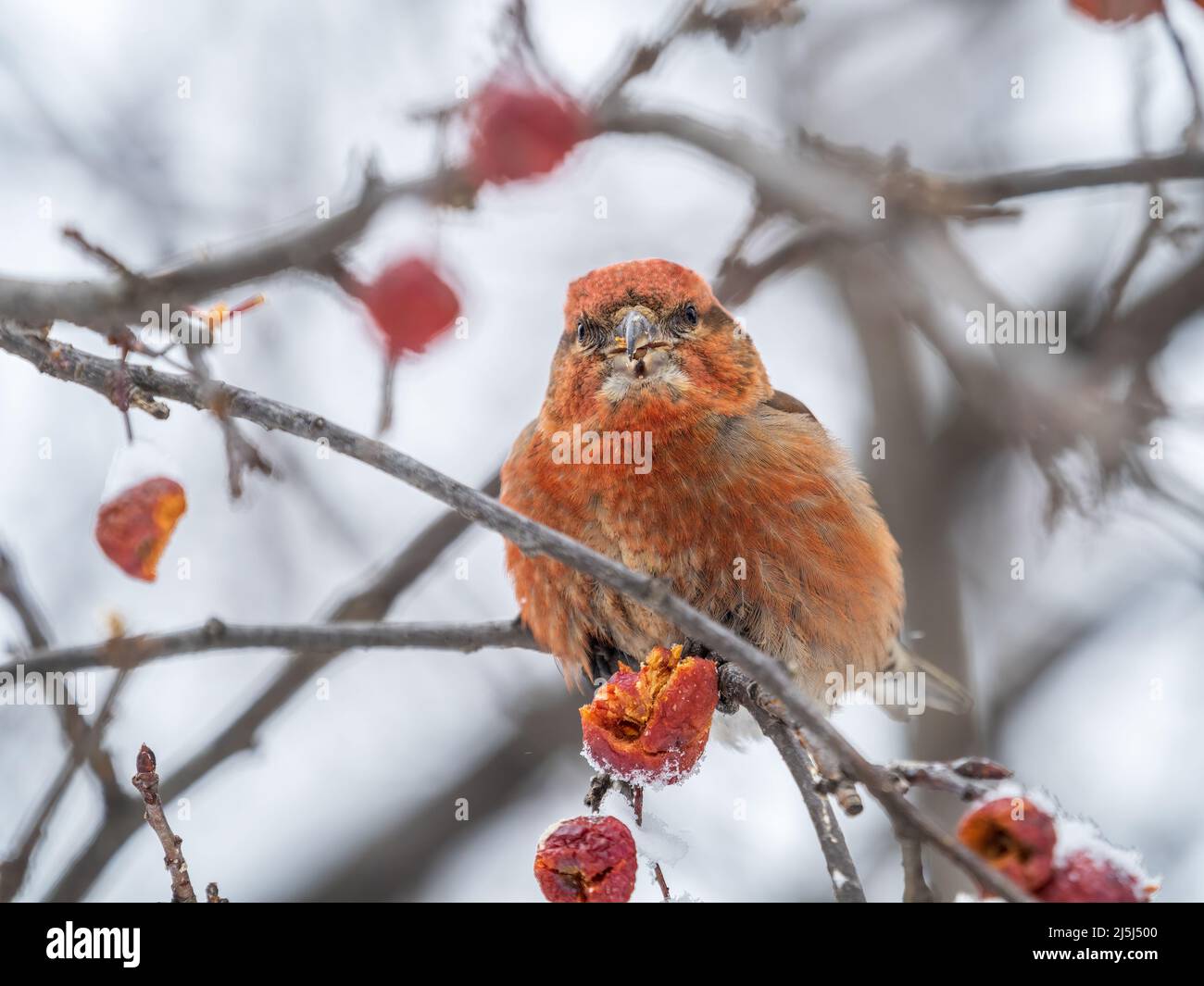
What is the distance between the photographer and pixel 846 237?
347 centimetres

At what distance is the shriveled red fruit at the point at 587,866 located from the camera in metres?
2.06

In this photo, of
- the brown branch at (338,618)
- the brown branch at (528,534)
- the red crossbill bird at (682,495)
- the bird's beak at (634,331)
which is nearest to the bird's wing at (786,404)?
the red crossbill bird at (682,495)

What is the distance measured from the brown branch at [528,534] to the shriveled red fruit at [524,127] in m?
1.04

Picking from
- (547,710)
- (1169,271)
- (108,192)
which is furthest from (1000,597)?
(108,192)

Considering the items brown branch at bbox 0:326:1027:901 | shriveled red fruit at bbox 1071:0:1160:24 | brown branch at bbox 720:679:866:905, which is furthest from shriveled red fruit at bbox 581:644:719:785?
shriveled red fruit at bbox 1071:0:1160:24

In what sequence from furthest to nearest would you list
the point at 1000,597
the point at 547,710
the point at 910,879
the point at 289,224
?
the point at 1000,597 < the point at 547,710 < the point at 289,224 < the point at 910,879

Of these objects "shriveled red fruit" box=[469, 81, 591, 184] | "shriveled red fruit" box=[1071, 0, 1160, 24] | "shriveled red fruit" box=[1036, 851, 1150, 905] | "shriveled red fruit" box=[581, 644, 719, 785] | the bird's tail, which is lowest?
"shriveled red fruit" box=[1036, 851, 1150, 905]

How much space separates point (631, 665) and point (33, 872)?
5.38 feet

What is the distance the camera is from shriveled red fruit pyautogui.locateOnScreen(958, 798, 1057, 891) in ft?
5.48

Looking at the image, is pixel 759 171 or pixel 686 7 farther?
pixel 759 171

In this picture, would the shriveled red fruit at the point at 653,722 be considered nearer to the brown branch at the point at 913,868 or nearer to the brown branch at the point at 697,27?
the brown branch at the point at 913,868

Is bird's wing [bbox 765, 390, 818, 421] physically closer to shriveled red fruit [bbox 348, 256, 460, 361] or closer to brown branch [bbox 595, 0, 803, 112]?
brown branch [bbox 595, 0, 803, 112]

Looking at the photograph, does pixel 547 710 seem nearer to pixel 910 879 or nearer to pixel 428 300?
pixel 428 300

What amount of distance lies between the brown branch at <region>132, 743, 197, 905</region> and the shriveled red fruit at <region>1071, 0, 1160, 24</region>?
2491 millimetres
